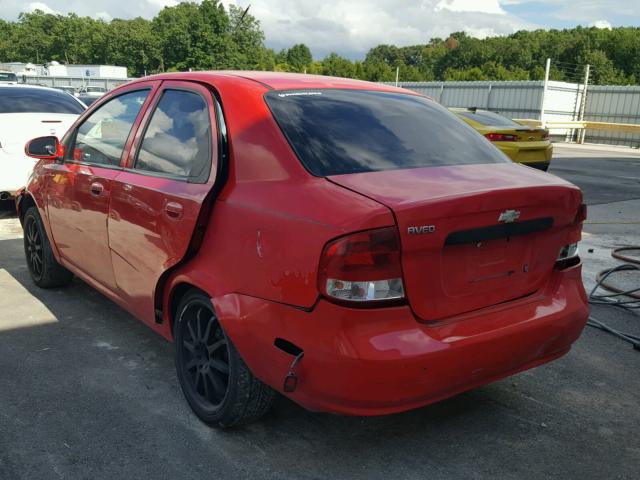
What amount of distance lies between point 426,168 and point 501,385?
1.44 metres

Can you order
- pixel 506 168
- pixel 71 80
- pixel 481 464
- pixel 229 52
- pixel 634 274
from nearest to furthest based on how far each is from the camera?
1. pixel 481 464
2. pixel 506 168
3. pixel 634 274
4. pixel 71 80
5. pixel 229 52

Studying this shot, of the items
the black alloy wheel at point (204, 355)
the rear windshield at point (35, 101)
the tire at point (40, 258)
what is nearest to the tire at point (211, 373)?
the black alloy wheel at point (204, 355)

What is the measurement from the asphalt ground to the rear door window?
119cm

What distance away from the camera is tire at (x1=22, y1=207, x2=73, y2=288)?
190 inches

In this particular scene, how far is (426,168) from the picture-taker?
109 inches

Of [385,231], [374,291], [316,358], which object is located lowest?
[316,358]

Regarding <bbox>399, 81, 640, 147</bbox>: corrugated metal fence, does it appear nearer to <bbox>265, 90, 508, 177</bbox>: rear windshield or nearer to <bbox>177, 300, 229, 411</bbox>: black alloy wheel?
<bbox>265, 90, 508, 177</bbox>: rear windshield

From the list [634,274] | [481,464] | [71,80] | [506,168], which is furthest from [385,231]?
[71,80]

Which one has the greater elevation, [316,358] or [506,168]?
[506,168]

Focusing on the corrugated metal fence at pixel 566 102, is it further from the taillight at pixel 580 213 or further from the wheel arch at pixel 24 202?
the taillight at pixel 580 213

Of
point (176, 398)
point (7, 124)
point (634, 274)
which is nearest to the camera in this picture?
point (176, 398)

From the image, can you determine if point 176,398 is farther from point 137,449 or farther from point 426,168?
point 426,168

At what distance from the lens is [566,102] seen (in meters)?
30.6

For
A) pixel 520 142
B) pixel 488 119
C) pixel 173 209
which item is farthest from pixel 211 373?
pixel 488 119
